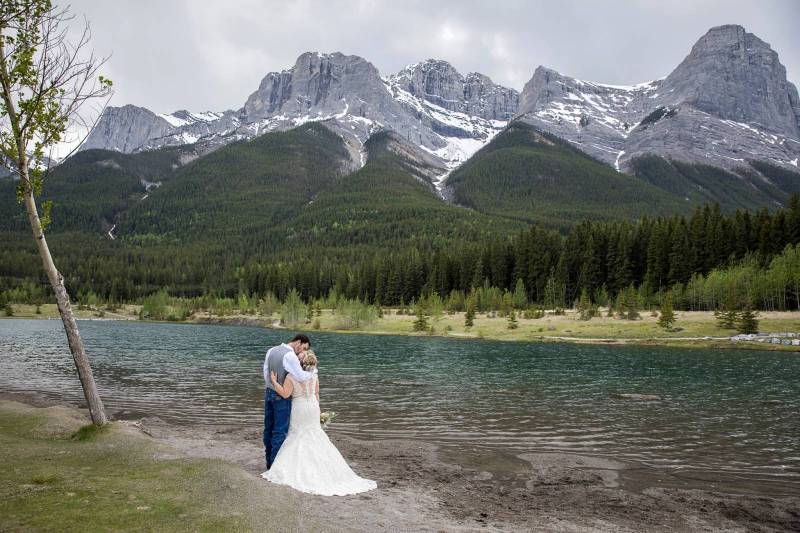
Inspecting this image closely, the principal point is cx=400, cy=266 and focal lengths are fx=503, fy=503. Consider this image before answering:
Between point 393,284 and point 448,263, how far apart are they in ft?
61.8

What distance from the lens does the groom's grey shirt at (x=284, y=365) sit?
14148 mm

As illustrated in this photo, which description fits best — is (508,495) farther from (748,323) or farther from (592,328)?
(592,328)

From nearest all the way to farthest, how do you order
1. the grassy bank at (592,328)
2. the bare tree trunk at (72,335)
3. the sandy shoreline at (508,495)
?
the sandy shoreline at (508,495), the bare tree trunk at (72,335), the grassy bank at (592,328)

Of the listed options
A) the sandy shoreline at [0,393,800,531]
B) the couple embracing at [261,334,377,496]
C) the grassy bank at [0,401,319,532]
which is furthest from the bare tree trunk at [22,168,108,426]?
the couple embracing at [261,334,377,496]

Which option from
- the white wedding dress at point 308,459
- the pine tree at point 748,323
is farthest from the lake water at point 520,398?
the pine tree at point 748,323

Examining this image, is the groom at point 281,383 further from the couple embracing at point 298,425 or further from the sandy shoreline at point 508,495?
the sandy shoreline at point 508,495

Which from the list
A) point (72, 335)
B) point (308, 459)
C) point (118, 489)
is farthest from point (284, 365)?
point (72, 335)

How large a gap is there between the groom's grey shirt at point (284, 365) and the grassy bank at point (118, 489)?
2817mm

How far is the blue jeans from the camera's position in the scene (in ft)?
47.8

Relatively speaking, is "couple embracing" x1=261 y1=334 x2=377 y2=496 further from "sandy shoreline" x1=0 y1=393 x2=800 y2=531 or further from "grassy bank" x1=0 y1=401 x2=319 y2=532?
"grassy bank" x1=0 y1=401 x2=319 y2=532

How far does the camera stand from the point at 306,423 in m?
14.4

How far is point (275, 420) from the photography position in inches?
578

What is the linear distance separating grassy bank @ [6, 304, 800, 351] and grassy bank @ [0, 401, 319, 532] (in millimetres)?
76134

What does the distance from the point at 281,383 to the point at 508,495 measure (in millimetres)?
7412
